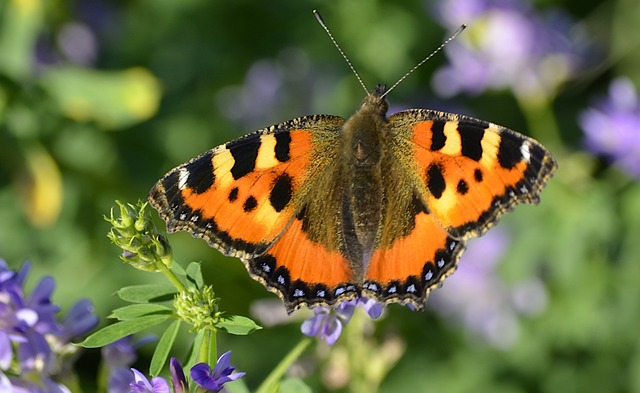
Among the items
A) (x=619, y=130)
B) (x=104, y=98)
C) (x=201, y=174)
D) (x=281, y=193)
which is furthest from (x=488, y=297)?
(x=201, y=174)

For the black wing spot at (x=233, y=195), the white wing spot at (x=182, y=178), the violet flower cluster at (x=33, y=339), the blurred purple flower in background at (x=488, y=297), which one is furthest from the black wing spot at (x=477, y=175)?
the blurred purple flower in background at (x=488, y=297)

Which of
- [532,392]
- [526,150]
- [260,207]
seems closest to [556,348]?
[532,392]

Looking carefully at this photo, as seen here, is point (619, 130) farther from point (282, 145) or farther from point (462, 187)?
point (282, 145)

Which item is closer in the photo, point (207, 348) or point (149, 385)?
point (149, 385)

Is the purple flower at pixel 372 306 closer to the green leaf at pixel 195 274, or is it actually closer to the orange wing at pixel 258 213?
the orange wing at pixel 258 213

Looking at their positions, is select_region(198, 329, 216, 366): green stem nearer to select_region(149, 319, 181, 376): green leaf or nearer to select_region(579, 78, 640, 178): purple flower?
select_region(149, 319, 181, 376): green leaf

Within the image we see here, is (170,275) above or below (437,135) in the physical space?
above

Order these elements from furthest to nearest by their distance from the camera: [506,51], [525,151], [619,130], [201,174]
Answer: [506,51] < [619,130] < [525,151] < [201,174]
